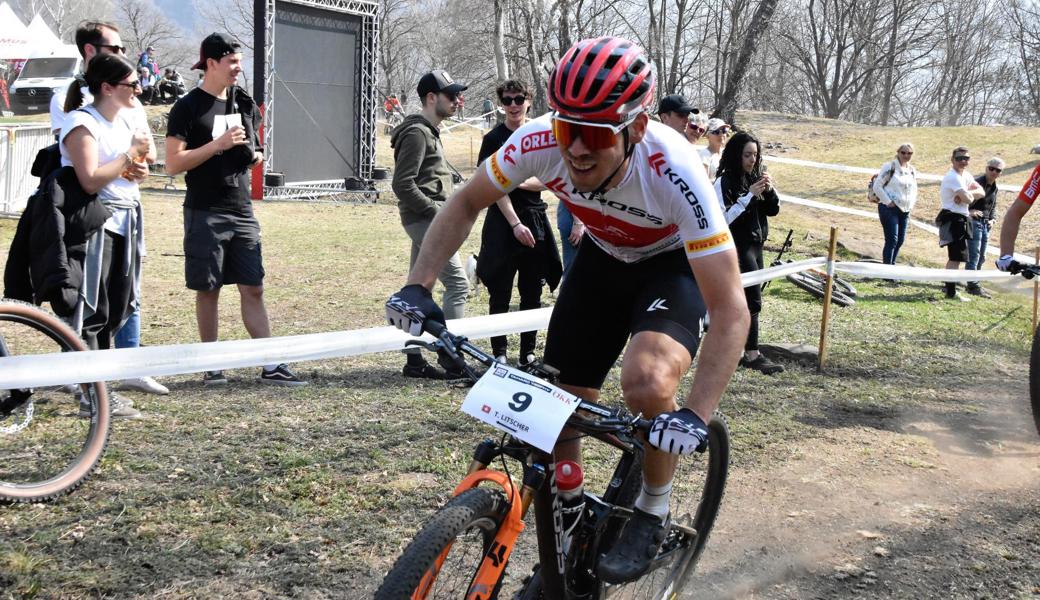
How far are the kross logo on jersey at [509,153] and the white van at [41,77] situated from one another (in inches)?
1518

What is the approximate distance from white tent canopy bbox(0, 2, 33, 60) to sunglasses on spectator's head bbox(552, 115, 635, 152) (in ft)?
136

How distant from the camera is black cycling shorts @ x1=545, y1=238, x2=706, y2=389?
3.39m

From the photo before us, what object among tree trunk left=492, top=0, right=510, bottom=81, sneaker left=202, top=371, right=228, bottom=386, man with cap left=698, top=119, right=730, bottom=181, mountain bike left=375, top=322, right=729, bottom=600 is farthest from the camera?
tree trunk left=492, top=0, right=510, bottom=81

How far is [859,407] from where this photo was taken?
22.2 ft

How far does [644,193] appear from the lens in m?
3.06

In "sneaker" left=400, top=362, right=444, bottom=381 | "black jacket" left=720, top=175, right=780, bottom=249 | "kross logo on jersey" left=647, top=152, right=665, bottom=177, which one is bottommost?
"sneaker" left=400, top=362, right=444, bottom=381

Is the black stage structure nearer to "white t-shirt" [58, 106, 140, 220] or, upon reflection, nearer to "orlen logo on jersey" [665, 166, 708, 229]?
"white t-shirt" [58, 106, 140, 220]

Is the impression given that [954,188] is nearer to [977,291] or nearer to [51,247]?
[977,291]

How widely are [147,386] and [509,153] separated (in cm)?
353

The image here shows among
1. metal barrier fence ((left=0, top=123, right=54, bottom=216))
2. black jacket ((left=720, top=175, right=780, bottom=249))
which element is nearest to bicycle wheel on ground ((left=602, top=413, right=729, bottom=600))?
black jacket ((left=720, top=175, right=780, bottom=249))

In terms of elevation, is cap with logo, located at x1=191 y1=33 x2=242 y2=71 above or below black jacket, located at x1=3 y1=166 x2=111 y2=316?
above

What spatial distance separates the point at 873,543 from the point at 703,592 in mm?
1074

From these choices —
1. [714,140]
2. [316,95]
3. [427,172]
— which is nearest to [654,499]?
[427,172]

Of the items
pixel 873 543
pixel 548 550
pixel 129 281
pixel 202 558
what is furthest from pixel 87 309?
pixel 873 543
